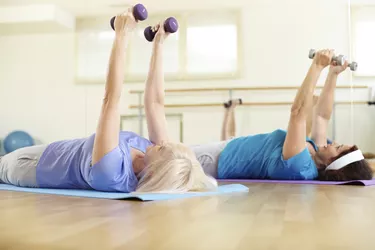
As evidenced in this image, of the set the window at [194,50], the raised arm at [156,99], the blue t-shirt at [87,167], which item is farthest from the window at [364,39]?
the blue t-shirt at [87,167]

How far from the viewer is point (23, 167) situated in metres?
2.46

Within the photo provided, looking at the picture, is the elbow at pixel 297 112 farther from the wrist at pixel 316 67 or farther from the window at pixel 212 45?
the window at pixel 212 45

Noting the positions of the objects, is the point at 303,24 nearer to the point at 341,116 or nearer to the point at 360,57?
the point at 360,57

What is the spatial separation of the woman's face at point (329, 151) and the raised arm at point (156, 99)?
107 cm

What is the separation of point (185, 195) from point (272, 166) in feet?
4.01

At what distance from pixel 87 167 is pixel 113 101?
329 millimetres

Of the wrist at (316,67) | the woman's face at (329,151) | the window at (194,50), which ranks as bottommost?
the woman's face at (329,151)

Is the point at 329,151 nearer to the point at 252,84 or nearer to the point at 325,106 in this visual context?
the point at 325,106

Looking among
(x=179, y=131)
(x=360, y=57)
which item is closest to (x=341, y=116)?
(x=360, y=57)

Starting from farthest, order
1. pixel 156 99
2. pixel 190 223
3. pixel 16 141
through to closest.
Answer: pixel 16 141, pixel 156 99, pixel 190 223

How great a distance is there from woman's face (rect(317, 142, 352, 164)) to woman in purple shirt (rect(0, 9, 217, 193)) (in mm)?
1082

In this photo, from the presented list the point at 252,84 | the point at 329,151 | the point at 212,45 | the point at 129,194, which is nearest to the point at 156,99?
the point at 129,194

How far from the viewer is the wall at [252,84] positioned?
5422 mm

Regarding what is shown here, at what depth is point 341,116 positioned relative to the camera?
5.31 metres
